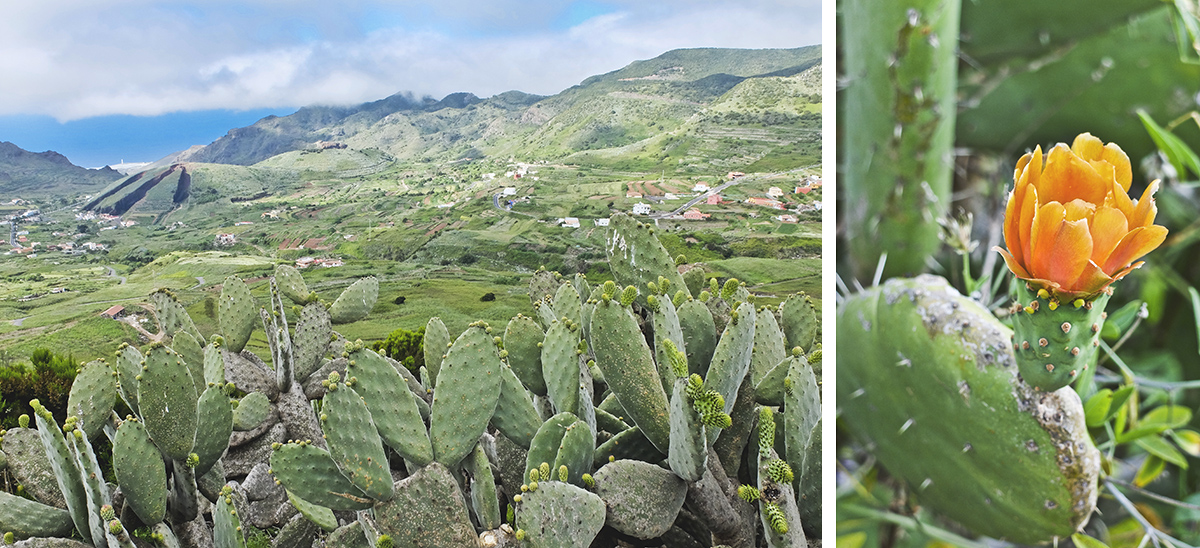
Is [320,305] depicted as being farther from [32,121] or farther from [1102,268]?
[32,121]

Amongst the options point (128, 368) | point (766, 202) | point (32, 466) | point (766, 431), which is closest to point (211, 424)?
point (128, 368)

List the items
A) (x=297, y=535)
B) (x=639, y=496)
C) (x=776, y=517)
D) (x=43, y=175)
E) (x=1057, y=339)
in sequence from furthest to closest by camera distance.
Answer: (x=43, y=175) → (x=297, y=535) → (x=639, y=496) → (x=776, y=517) → (x=1057, y=339)

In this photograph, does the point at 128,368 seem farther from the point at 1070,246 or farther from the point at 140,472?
the point at 1070,246

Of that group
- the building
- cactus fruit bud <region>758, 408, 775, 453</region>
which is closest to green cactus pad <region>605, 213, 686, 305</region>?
cactus fruit bud <region>758, 408, 775, 453</region>

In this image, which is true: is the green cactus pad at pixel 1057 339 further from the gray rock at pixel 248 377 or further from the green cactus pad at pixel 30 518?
the gray rock at pixel 248 377

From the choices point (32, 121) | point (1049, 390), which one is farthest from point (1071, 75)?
point (32, 121)

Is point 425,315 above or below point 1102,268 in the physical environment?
below

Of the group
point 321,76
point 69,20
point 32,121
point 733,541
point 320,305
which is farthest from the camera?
point 321,76
